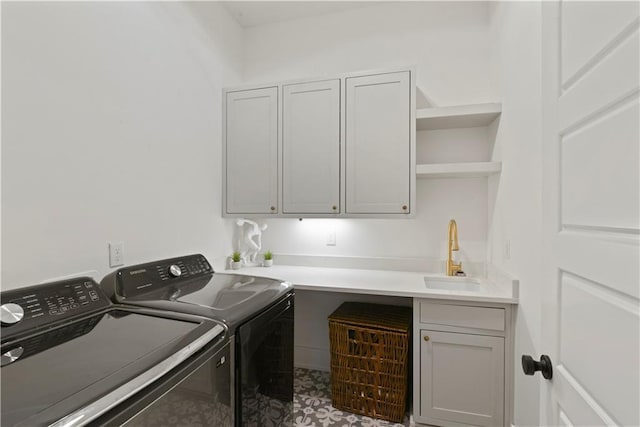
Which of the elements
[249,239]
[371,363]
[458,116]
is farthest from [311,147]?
[371,363]

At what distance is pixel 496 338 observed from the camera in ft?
5.73

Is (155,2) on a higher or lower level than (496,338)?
higher

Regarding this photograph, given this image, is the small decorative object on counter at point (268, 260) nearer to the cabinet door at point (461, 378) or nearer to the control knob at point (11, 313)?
the cabinet door at point (461, 378)

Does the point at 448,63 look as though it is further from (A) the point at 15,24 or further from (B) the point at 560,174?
(A) the point at 15,24

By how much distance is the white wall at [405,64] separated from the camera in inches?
91.7

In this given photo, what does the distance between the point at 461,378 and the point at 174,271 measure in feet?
5.69

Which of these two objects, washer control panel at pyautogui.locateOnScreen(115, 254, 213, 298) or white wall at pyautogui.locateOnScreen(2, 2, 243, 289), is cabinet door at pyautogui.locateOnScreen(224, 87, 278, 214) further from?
washer control panel at pyautogui.locateOnScreen(115, 254, 213, 298)

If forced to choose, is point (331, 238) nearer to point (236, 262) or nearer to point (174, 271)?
point (236, 262)

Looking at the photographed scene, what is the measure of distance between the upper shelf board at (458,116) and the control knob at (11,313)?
7.26 ft

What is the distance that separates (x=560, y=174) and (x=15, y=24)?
1907 mm

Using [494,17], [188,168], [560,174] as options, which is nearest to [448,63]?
[494,17]

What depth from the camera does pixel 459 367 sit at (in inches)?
71.4

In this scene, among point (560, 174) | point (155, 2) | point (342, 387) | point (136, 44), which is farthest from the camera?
point (342, 387)

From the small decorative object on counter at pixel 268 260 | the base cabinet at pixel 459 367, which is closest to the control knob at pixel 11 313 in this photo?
the small decorative object on counter at pixel 268 260
